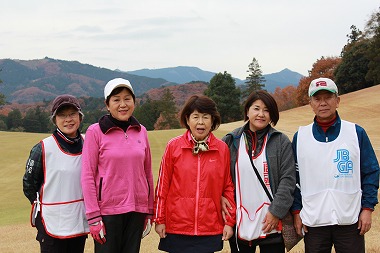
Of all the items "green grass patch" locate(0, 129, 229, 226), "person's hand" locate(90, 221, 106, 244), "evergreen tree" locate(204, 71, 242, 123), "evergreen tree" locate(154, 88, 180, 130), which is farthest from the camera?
"evergreen tree" locate(154, 88, 180, 130)

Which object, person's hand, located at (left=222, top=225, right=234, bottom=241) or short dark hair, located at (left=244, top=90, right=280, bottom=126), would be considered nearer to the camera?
person's hand, located at (left=222, top=225, right=234, bottom=241)

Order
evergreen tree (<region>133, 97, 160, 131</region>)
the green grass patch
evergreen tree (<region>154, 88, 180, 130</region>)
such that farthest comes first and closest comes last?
1. evergreen tree (<region>133, 97, 160, 131</region>)
2. evergreen tree (<region>154, 88, 180, 130</region>)
3. the green grass patch

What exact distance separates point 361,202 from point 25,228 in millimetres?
7562

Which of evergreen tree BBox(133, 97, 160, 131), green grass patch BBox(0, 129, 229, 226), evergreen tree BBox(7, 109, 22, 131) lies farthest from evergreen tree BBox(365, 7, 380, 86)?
evergreen tree BBox(7, 109, 22, 131)

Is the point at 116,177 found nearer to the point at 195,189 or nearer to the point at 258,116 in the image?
the point at 195,189

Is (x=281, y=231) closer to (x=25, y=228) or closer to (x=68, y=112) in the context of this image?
(x=68, y=112)

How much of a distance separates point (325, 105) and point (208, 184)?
1.34 meters

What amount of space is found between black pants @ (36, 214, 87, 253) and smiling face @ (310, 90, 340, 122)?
8.46 ft

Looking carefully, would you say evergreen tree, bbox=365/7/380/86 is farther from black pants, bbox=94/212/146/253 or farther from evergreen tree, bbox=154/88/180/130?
Result: black pants, bbox=94/212/146/253

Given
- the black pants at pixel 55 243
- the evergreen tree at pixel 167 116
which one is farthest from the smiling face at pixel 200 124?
the evergreen tree at pixel 167 116

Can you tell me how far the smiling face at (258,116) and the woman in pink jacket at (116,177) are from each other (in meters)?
1.07

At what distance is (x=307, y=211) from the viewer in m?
4.14

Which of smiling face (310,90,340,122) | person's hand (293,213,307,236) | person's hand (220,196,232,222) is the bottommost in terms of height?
person's hand (293,213,307,236)

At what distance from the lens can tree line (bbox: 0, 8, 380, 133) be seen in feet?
168
